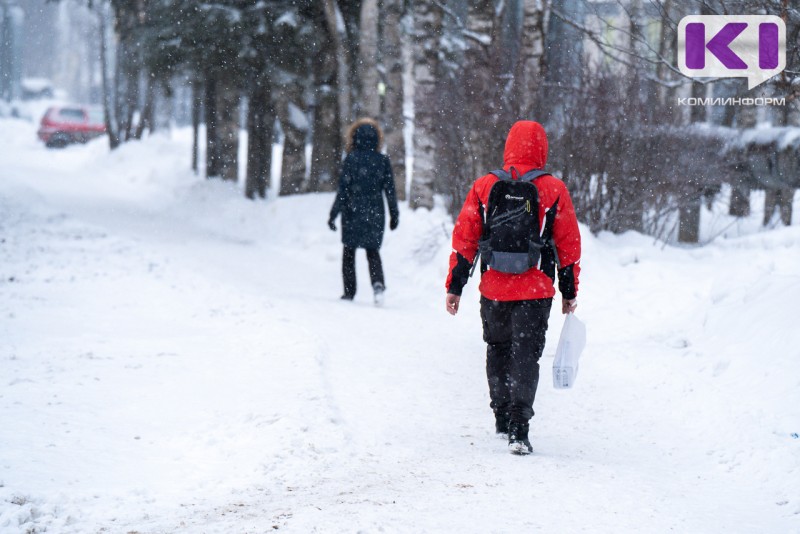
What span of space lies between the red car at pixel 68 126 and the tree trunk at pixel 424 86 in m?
28.5

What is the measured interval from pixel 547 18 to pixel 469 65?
210cm

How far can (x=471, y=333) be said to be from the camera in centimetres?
835

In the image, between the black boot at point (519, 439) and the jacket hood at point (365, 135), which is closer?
the black boot at point (519, 439)

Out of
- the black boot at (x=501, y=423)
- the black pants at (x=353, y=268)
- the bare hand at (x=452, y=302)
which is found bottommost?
the black boot at (x=501, y=423)

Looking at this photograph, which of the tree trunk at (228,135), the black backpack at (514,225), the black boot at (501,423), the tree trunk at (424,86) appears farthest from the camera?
the tree trunk at (228,135)

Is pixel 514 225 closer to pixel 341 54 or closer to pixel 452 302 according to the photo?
pixel 452 302

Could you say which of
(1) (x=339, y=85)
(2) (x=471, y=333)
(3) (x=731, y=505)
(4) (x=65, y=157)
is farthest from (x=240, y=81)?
(4) (x=65, y=157)

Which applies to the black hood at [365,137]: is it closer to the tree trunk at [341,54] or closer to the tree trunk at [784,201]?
the tree trunk at [341,54]

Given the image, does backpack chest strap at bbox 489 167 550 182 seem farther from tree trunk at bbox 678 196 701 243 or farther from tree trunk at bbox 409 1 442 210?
tree trunk at bbox 678 196 701 243

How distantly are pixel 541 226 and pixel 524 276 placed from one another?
29 centimetres

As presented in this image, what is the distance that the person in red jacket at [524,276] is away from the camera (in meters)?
4.78

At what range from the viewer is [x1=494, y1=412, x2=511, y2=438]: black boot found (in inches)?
203

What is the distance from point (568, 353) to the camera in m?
4.94

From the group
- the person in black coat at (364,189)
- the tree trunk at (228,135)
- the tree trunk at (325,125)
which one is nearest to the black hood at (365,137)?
the person in black coat at (364,189)
